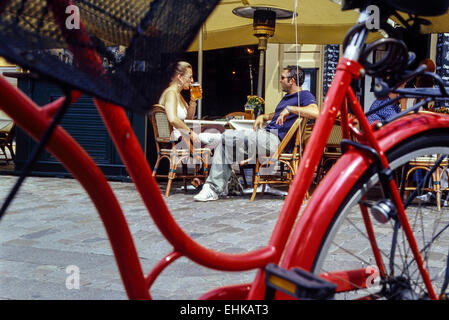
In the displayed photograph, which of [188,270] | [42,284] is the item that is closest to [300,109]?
[188,270]

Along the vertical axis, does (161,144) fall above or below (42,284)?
above

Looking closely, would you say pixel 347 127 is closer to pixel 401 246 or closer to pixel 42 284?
pixel 401 246

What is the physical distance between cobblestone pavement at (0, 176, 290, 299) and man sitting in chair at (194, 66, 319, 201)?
0.76 ft

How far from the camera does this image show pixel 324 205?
1.33m

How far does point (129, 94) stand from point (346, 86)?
0.69 m

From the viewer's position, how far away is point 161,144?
628 centimetres

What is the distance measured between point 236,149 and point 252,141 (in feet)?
0.66

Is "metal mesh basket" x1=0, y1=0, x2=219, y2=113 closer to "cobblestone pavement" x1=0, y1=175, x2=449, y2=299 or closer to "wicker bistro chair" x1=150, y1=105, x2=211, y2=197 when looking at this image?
"cobblestone pavement" x1=0, y1=175, x2=449, y2=299

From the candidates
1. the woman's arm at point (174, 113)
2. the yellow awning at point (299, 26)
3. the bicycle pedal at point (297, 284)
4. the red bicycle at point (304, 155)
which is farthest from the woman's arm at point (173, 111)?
the bicycle pedal at point (297, 284)

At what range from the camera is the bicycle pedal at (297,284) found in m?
1.17

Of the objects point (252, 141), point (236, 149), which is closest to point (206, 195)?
point (236, 149)

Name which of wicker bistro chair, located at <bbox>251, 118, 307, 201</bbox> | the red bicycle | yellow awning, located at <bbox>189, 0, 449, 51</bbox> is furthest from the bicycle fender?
yellow awning, located at <bbox>189, 0, 449, 51</bbox>

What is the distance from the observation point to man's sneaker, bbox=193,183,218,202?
5.58 metres

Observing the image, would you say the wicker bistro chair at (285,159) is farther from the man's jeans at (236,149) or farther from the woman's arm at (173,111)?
the woman's arm at (173,111)
